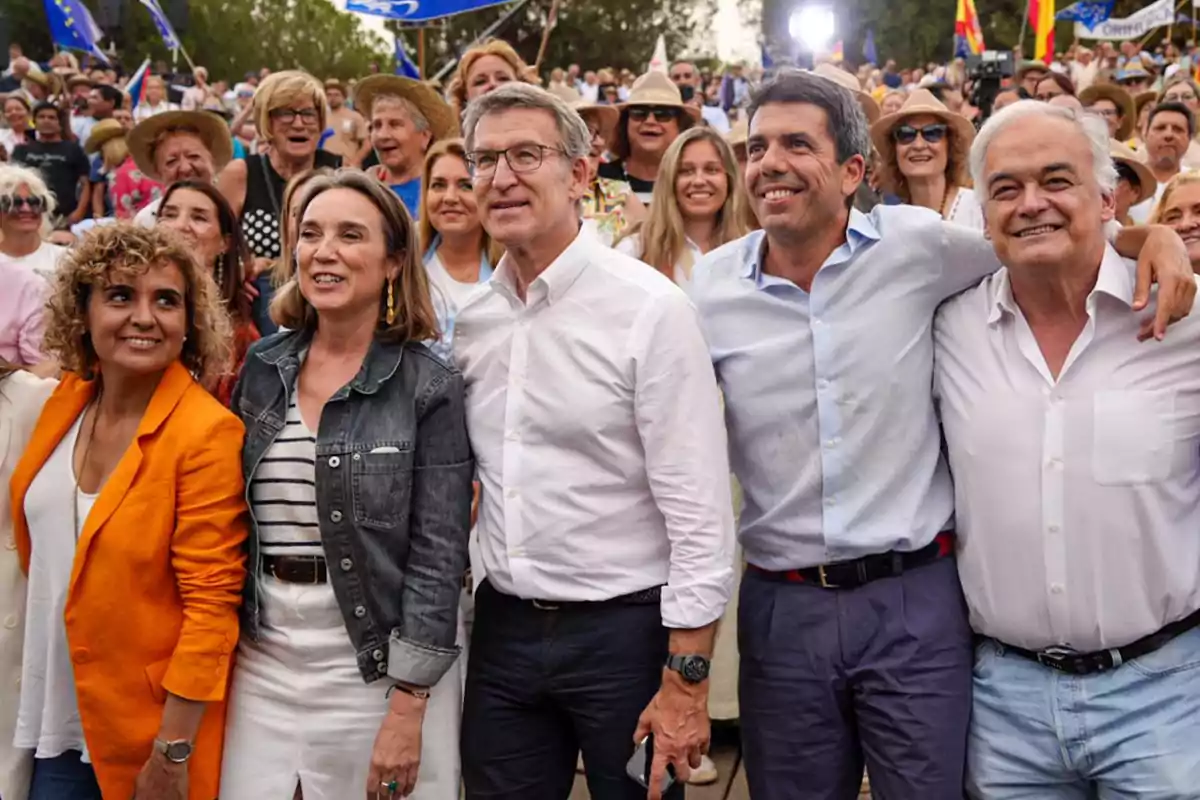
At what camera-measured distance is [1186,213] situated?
3.51 meters

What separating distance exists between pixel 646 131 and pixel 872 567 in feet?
11.3

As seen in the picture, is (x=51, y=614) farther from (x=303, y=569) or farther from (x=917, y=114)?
(x=917, y=114)

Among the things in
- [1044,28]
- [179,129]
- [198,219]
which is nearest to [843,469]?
[198,219]

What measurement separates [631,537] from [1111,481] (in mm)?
1027

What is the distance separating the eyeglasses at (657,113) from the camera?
5.54 metres

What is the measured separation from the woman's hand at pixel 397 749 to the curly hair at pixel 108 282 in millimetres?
996

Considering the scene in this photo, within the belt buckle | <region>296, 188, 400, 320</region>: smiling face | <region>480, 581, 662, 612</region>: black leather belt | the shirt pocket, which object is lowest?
<region>480, 581, 662, 612</region>: black leather belt

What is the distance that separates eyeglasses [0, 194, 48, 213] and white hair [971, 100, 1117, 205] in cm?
406

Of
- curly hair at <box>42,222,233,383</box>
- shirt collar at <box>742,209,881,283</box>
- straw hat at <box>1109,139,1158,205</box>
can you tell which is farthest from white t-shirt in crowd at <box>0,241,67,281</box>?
straw hat at <box>1109,139,1158,205</box>

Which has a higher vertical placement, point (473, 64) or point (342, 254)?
point (473, 64)

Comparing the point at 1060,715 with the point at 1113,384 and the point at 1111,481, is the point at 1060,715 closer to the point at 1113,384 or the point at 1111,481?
the point at 1111,481


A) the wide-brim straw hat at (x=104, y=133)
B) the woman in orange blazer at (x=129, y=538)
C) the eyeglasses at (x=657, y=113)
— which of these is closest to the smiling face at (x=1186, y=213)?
the eyeglasses at (x=657, y=113)

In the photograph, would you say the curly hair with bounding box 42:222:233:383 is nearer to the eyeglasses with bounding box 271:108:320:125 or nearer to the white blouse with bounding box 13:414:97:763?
the white blouse with bounding box 13:414:97:763

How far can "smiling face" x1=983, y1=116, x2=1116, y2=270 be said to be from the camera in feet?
7.83
